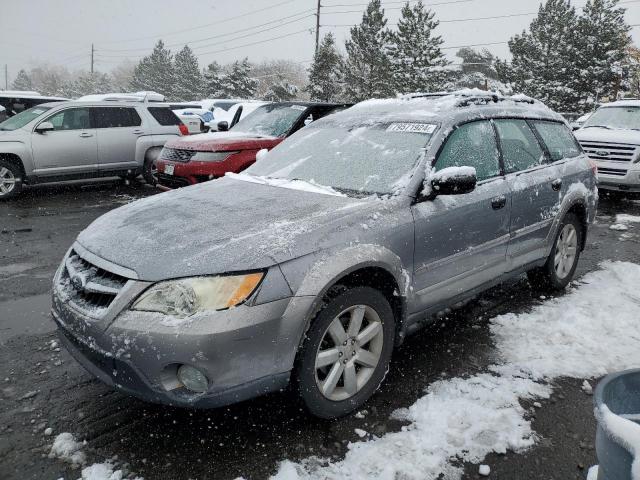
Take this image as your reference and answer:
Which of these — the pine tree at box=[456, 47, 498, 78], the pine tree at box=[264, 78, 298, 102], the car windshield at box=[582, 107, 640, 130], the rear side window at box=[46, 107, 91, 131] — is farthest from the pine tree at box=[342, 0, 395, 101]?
the rear side window at box=[46, 107, 91, 131]

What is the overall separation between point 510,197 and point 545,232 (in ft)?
2.45

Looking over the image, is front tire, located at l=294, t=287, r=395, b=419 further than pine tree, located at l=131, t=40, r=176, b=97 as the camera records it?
No

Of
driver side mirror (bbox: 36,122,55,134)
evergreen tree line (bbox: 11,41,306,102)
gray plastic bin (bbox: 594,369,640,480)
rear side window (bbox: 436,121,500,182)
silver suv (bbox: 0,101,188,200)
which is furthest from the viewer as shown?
evergreen tree line (bbox: 11,41,306,102)

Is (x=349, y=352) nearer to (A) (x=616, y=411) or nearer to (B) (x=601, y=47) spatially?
(A) (x=616, y=411)

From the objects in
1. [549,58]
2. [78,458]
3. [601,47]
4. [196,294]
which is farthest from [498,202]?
[549,58]

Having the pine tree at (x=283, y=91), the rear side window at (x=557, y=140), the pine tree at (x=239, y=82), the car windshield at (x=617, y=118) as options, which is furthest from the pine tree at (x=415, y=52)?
the rear side window at (x=557, y=140)

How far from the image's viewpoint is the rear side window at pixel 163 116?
10.6 m

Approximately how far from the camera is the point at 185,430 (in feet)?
8.82

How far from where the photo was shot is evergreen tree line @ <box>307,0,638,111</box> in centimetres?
3412

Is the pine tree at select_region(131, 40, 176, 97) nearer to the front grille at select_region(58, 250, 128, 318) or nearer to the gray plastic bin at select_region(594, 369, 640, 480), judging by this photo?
the front grille at select_region(58, 250, 128, 318)

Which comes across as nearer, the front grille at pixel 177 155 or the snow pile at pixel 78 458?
the snow pile at pixel 78 458

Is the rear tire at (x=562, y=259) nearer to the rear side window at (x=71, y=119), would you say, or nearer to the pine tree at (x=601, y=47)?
the rear side window at (x=71, y=119)

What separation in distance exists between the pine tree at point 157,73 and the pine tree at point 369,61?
114 ft

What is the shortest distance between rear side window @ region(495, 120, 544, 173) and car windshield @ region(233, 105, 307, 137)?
490 centimetres
